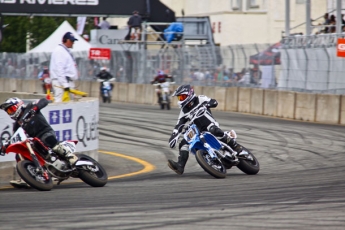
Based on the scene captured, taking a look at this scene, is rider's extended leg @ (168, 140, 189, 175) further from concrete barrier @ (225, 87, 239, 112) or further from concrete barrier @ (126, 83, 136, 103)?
concrete barrier @ (126, 83, 136, 103)

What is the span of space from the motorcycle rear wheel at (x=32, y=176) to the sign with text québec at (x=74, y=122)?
4.96 feet

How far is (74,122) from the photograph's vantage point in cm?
1385

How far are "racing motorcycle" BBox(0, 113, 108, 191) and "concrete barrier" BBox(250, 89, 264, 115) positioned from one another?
16.5m

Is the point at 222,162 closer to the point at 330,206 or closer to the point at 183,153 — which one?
the point at 183,153

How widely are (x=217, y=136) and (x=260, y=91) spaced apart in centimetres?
1485

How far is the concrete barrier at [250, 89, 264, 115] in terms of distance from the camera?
91.2 ft

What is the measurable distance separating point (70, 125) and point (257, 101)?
→ 1517 centimetres

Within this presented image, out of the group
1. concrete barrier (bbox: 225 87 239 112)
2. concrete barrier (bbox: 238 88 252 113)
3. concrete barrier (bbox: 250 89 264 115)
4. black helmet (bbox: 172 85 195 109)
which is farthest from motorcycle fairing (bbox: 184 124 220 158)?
concrete barrier (bbox: 225 87 239 112)

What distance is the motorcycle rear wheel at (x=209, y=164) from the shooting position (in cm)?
1270

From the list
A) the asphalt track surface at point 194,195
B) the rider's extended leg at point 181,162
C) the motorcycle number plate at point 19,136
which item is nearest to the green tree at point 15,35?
the asphalt track surface at point 194,195

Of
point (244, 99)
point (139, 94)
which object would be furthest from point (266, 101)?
point (139, 94)

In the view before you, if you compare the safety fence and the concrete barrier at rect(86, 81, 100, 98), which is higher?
the safety fence

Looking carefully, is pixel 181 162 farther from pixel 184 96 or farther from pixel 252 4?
pixel 252 4

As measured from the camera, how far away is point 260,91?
2795cm
